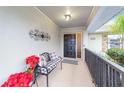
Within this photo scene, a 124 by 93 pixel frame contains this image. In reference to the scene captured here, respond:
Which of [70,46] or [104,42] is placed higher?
[104,42]

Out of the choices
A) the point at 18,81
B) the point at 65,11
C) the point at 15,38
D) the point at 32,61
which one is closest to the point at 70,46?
the point at 65,11

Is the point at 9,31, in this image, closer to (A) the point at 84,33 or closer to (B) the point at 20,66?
(B) the point at 20,66

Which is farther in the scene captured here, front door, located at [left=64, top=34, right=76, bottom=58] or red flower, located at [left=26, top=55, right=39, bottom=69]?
front door, located at [left=64, top=34, right=76, bottom=58]

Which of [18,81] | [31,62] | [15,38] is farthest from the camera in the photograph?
[31,62]

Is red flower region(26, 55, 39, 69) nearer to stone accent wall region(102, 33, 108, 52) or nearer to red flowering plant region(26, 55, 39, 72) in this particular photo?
red flowering plant region(26, 55, 39, 72)

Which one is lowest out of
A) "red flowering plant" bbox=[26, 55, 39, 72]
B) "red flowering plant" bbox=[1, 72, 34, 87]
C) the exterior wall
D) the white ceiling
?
"red flowering plant" bbox=[1, 72, 34, 87]

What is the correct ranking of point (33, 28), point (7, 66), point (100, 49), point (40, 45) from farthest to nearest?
point (100, 49), point (40, 45), point (33, 28), point (7, 66)

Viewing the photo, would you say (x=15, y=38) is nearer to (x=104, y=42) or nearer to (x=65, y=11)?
(x=65, y=11)

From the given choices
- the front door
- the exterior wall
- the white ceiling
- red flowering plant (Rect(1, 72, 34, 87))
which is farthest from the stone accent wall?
red flowering plant (Rect(1, 72, 34, 87))

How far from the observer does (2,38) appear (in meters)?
2.12

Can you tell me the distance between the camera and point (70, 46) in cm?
804

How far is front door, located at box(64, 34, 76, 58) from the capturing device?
26.2 ft
